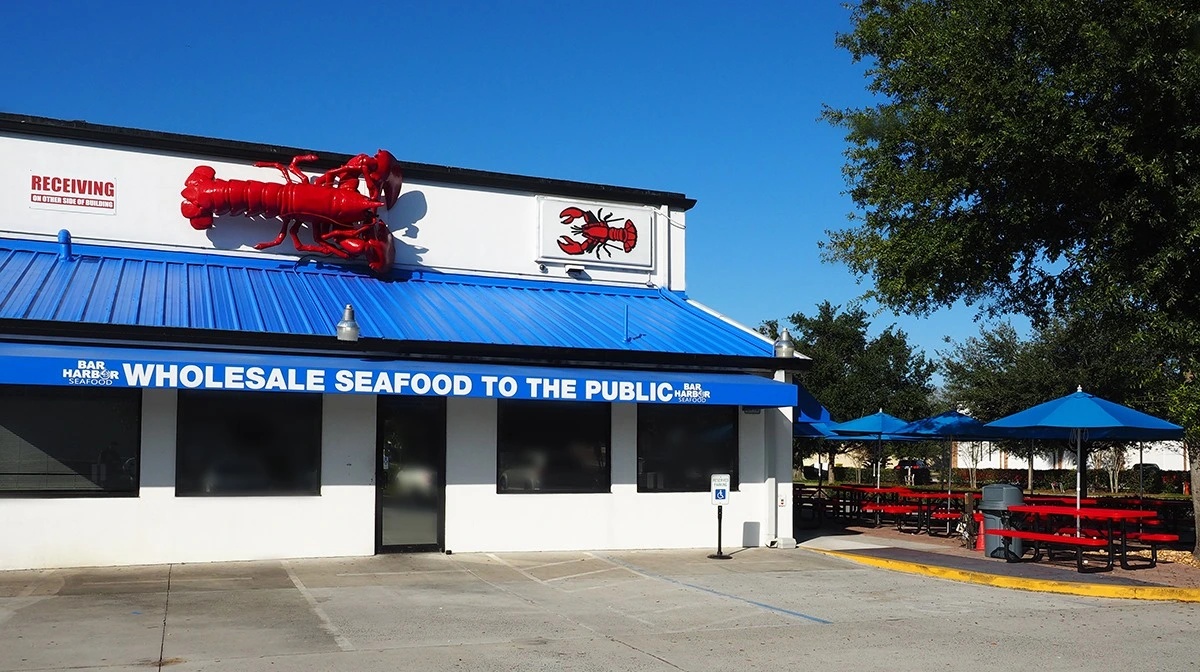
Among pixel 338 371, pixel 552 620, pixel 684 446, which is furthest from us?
pixel 684 446

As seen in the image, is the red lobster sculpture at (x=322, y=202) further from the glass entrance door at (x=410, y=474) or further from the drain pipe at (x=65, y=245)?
→ the glass entrance door at (x=410, y=474)

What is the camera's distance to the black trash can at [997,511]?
54.4 feet

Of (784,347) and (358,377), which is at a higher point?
(784,347)

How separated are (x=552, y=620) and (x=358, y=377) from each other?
503cm

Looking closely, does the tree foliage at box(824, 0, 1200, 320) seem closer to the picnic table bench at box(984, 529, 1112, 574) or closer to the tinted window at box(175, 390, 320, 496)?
the picnic table bench at box(984, 529, 1112, 574)

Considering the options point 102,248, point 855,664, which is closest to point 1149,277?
point 855,664

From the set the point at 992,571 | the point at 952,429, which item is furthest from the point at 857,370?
the point at 992,571

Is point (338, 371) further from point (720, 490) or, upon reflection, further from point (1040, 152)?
point (1040, 152)

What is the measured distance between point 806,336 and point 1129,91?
1330 inches

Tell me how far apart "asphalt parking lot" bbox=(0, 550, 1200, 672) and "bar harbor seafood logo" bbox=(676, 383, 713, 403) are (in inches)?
99.0

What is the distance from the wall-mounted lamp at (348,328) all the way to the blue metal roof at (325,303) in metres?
0.25

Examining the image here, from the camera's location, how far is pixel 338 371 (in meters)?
14.5

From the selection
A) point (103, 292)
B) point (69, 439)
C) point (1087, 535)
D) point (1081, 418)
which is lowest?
point (1087, 535)

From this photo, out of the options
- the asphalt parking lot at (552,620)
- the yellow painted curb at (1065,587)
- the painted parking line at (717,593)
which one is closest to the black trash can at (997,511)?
the yellow painted curb at (1065,587)
